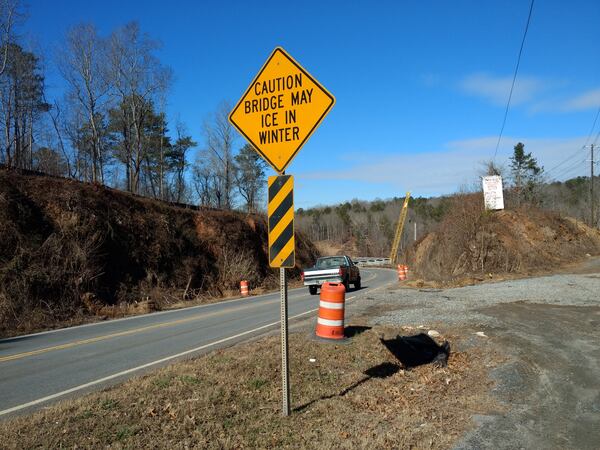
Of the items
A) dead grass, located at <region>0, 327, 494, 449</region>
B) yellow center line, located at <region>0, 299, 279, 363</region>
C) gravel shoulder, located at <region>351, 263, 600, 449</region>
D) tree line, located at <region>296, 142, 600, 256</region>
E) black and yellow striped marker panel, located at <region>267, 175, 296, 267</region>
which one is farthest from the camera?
tree line, located at <region>296, 142, 600, 256</region>

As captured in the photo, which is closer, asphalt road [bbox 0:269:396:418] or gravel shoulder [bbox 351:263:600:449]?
gravel shoulder [bbox 351:263:600:449]

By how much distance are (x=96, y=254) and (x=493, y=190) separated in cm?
2447

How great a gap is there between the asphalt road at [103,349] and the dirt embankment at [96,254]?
341cm

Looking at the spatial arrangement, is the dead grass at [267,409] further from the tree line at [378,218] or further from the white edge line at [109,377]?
the tree line at [378,218]

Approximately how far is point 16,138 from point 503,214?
35.4 m

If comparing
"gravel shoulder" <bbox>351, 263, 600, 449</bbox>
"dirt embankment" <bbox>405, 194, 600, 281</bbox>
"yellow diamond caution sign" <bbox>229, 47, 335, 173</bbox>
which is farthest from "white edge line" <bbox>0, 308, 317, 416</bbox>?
"dirt embankment" <bbox>405, 194, 600, 281</bbox>

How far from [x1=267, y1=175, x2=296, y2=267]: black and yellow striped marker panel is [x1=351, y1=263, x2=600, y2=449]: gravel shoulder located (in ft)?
8.51

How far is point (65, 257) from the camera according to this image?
1856 cm

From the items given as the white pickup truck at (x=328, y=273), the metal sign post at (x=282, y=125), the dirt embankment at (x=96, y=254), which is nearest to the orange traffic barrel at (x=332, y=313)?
the metal sign post at (x=282, y=125)

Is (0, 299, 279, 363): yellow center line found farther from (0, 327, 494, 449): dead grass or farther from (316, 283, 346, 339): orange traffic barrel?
(316, 283, 346, 339): orange traffic barrel

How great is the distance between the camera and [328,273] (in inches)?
868

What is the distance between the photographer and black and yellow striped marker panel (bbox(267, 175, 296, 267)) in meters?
5.19

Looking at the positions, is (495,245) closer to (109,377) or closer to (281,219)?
(109,377)

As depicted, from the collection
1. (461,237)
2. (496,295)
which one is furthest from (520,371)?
(461,237)
